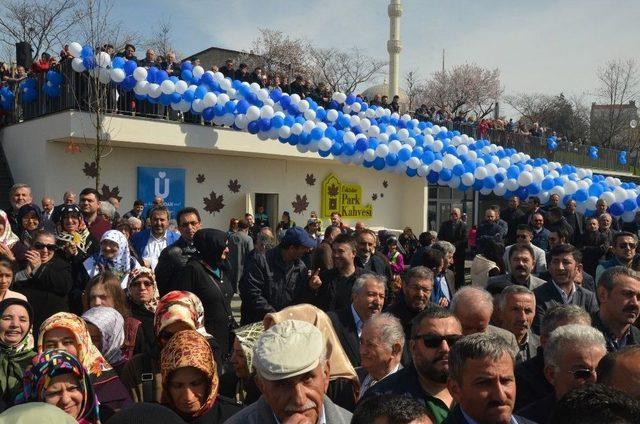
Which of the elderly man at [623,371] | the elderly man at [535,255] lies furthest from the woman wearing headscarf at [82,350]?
the elderly man at [535,255]

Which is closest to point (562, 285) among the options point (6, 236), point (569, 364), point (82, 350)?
point (569, 364)

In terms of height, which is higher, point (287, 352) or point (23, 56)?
point (23, 56)

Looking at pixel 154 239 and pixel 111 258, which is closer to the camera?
pixel 111 258

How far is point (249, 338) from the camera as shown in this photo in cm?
375

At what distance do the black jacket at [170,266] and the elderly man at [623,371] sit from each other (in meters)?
3.67

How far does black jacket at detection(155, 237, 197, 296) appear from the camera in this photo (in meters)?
5.61

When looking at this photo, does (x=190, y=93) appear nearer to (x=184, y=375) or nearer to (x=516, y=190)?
(x=516, y=190)

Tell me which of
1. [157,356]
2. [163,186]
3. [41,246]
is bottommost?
[157,356]

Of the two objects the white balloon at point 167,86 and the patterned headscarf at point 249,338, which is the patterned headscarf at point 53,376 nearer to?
the patterned headscarf at point 249,338

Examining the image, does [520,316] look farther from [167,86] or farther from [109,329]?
[167,86]

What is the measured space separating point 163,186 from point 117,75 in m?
4.54

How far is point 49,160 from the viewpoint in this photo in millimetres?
14859

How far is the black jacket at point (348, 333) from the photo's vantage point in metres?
A: 4.47

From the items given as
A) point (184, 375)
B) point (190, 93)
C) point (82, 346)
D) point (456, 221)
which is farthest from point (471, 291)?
point (190, 93)
